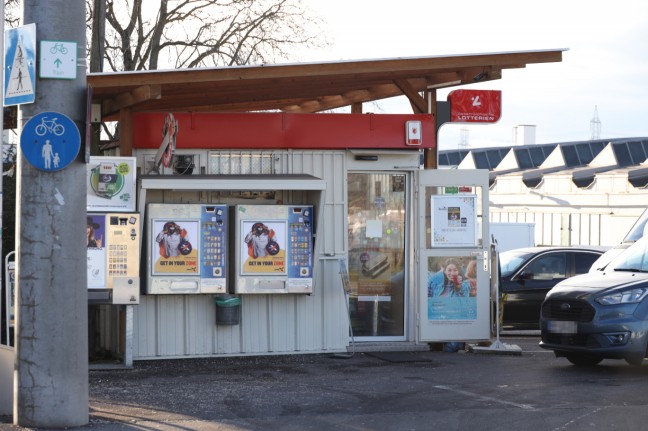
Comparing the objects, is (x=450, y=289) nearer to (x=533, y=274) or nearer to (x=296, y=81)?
(x=296, y=81)

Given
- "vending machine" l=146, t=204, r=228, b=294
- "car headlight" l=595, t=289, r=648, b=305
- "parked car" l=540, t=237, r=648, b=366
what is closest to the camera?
"parked car" l=540, t=237, r=648, b=366

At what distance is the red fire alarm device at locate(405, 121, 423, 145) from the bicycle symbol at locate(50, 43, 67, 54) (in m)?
6.33

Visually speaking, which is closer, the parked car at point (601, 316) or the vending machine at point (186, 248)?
the parked car at point (601, 316)

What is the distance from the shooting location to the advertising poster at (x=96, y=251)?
1223 centimetres

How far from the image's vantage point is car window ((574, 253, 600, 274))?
59.1ft

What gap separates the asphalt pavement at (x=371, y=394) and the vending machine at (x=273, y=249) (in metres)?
0.97

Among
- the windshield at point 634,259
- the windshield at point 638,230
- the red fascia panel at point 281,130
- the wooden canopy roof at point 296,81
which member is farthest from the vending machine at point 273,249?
the windshield at point 638,230

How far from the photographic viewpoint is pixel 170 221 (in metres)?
13.0

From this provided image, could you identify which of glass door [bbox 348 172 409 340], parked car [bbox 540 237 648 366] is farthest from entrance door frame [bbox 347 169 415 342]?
parked car [bbox 540 237 648 366]

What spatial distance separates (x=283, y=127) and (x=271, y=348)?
111 inches

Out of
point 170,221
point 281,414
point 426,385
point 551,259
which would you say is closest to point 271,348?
point 170,221

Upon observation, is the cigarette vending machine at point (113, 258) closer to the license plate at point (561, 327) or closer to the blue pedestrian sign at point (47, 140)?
the blue pedestrian sign at point (47, 140)

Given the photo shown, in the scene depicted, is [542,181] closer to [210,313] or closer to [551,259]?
[551,259]

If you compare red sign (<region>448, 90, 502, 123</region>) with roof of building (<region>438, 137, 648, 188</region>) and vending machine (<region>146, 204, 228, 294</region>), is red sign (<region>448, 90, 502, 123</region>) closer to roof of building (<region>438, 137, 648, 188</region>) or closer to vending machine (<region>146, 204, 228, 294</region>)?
vending machine (<region>146, 204, 228, 294</region>)
